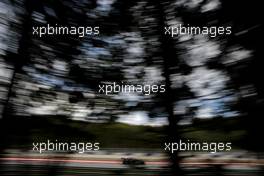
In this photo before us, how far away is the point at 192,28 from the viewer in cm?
232

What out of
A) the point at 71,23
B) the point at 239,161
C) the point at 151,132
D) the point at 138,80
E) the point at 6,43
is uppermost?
the point at 71,23

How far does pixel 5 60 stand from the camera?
2328 millimetres

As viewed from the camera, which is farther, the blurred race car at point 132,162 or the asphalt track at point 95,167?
the blurred race car at point 132,162

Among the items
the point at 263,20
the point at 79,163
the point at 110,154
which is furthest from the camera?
the point at 79,163

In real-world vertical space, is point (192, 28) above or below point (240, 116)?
above

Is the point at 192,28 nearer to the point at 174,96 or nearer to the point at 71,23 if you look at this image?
the point at 174,96

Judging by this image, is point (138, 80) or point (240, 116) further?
point (138, 80)

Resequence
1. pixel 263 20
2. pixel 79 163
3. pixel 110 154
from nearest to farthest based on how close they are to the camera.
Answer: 1. pixel 263 20
2. pixel 110 154
3. pixel 79 163

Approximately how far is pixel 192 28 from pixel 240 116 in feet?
2.29

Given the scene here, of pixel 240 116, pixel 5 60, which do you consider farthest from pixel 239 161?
pixel 5 60

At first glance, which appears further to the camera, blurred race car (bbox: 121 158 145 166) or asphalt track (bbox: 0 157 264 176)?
blurred race car (bbox: 121 158 145 166)

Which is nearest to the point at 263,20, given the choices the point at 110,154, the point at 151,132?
the point at 151,132

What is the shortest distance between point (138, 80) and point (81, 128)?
1.83ft

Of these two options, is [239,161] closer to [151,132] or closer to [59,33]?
[151,132]
